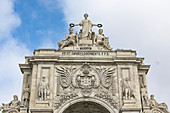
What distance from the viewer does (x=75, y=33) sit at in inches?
913

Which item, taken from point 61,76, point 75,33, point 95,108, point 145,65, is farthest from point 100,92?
point 75,33

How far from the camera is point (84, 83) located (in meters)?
19.5

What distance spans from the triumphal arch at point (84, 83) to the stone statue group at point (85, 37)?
3.35 feet

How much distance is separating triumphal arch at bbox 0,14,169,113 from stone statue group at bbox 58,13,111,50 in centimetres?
102

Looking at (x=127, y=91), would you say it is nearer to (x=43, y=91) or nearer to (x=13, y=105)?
(x=43, y=91)

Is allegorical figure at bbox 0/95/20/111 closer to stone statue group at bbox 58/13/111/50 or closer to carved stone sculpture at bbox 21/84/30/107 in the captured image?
carved stone sculpture at bbox 21/84/30/107

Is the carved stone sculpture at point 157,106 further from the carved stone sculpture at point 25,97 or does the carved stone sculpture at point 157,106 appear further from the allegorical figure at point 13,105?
the allegorical figure at point 13,105

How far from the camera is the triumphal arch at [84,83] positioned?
734 inches

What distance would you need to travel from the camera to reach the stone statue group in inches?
869

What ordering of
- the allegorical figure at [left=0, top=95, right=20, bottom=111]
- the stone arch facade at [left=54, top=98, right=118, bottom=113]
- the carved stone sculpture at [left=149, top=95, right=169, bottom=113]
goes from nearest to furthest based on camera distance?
the stone arch facade at [left=54, top=98, right=118, bottom=113]
the allegorical figure at [left=0, top=95, right=20, bottom=111]
the carved stone sculpture at [left=149, top=95, right=169, bottom=113]

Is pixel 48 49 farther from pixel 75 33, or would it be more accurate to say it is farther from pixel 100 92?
pixel 100 92

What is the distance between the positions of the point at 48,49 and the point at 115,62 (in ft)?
16.2

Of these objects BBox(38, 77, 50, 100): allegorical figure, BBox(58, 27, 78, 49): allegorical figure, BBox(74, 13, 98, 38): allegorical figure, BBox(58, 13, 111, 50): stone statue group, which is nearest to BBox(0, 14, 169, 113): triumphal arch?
BBox(38, 77, 50, 100): allegorical figure

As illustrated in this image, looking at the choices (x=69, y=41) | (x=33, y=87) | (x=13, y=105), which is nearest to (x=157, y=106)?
(x=69, y=41)
